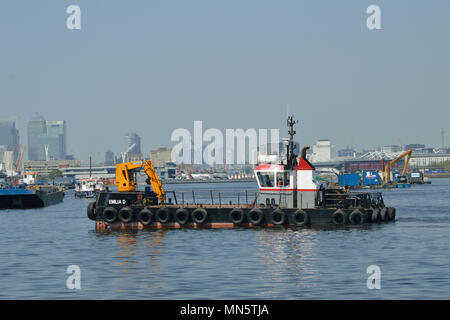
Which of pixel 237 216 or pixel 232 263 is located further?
pixel 237 216

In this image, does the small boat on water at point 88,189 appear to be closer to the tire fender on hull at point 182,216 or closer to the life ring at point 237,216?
the tire fender on hull at point 182,216

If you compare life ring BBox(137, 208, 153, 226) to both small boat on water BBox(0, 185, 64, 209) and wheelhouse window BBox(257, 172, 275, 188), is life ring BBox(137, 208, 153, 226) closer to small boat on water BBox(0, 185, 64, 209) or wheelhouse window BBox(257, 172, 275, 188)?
wheelhouse window BBox(257, 172, 275, 188)

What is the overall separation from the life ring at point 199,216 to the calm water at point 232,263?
1319mm

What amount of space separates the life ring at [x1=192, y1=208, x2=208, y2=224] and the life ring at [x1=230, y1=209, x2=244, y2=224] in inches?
77.0

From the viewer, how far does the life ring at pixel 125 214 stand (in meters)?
54.3

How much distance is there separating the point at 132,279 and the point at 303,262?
9.28 metres

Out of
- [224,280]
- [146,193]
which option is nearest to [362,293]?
[224,280]

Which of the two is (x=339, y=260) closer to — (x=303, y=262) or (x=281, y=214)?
(x=303, y=262)

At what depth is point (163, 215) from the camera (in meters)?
54.4

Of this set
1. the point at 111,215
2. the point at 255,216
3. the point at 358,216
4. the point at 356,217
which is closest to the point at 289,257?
the point at 255,216

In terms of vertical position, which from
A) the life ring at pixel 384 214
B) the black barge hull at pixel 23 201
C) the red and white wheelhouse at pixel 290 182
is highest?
the red and white wheelhouse at pixel 290 182

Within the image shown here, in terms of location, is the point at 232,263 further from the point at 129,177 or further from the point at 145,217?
the point at 129,177

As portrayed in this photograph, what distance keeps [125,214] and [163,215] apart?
2847mm

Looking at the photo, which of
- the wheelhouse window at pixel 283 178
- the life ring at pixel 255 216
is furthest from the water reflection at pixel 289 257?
the wheelhouse window at pixel 283 178
